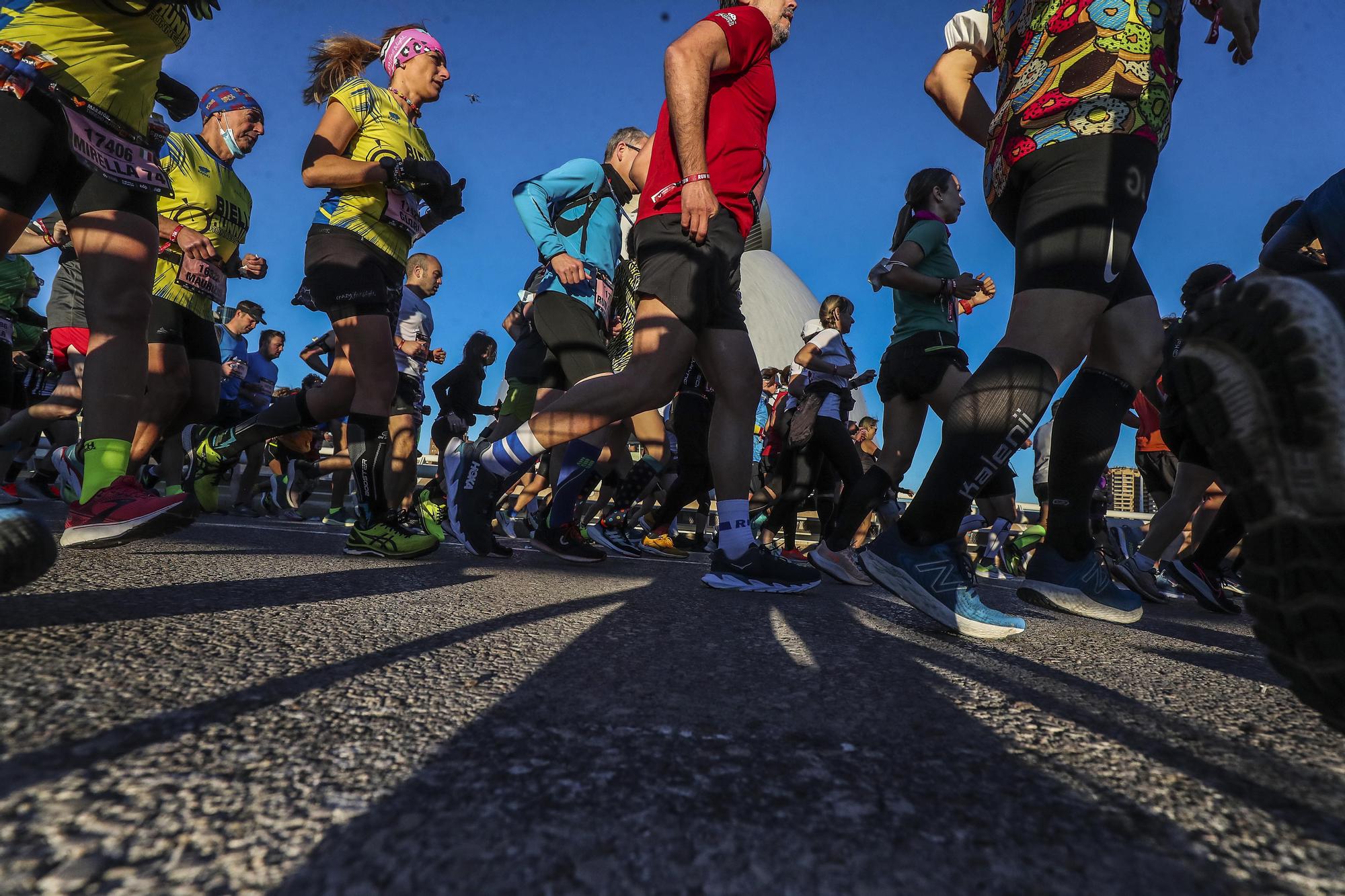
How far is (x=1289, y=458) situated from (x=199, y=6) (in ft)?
8.05

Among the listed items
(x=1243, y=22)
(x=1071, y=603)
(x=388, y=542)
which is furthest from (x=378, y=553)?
(x=1243, y=22)

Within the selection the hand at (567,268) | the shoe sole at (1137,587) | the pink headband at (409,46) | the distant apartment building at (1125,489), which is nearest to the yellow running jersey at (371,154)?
the pink headband at (409,46)

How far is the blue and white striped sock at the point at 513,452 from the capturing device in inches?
88.2

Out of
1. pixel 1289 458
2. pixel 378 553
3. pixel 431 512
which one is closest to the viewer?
pixel 1289 458

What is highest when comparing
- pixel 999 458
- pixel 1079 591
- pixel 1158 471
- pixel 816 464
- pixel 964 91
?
pixel 964 91

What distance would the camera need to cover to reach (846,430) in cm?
412

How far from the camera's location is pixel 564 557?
3.22 m

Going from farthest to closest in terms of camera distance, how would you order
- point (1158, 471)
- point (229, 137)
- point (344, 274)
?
point (1158, 471) < point (229, 137) < point (344, 274)

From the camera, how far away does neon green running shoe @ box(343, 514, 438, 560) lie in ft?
8.52

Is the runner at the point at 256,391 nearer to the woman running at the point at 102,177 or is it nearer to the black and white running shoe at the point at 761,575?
the woman running at the point at 102,177

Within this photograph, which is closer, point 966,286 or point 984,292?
point 966,286

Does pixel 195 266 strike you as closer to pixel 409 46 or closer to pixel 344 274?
pixel 344 274

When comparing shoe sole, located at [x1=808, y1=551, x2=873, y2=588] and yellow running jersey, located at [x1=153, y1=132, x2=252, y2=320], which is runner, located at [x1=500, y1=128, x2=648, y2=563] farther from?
yellow running jersey, located at [x1=153, y1=132, x2=252, y2=320]

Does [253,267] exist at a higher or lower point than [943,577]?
Result: higher
